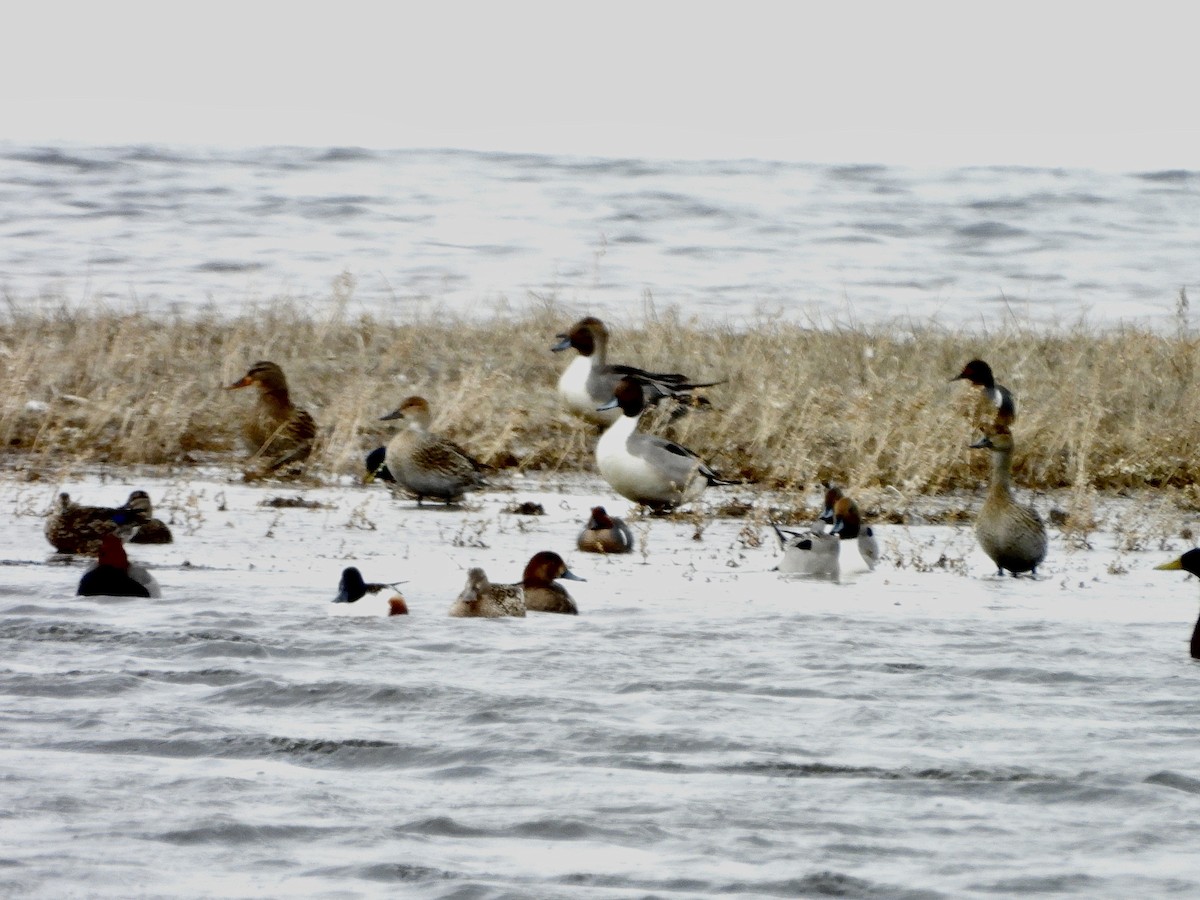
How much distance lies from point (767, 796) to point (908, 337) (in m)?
15.6

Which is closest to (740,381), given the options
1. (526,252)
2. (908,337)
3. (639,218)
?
(908,337)

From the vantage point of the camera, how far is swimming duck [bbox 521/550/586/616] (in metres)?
8.33

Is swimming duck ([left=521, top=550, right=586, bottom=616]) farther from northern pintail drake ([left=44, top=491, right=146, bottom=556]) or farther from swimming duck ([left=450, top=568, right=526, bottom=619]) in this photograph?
northern pintail drake ([left=44, top=491, right=146, bottom=556])

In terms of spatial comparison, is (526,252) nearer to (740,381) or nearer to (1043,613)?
(740,381)

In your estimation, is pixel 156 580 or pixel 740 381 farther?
pixel 740 381

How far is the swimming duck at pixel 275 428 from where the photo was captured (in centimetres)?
1316

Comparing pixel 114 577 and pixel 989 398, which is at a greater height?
pixel 989 398

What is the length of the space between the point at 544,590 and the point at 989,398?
7225 millimetres

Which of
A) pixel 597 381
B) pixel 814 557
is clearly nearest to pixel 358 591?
pixel 814 557

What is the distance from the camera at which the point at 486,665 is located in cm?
721

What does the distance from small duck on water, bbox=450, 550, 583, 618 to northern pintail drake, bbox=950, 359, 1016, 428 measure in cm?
540

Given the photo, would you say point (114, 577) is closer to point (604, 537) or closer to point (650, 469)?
point (604, 537)

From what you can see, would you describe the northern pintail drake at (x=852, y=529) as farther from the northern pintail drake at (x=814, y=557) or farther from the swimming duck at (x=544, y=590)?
the swimming duck at (x=544, y=590)

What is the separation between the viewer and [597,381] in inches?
580
